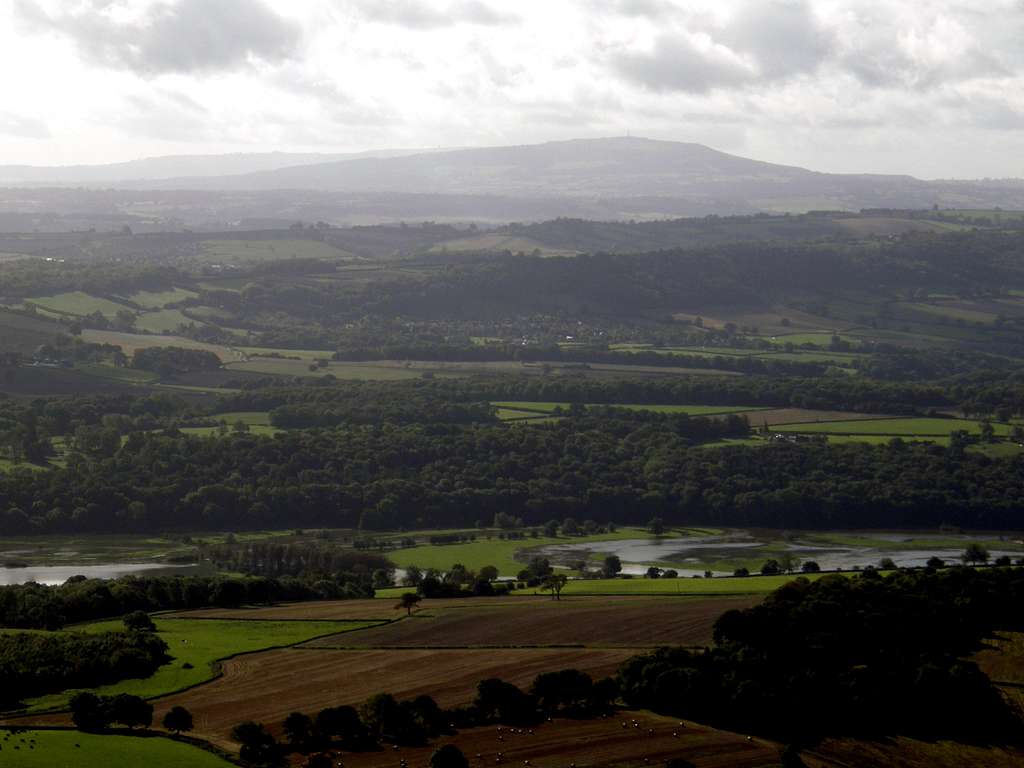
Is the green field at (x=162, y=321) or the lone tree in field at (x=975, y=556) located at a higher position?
the green field at (x=162, y=321)

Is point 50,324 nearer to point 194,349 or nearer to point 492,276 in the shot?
point 194,349

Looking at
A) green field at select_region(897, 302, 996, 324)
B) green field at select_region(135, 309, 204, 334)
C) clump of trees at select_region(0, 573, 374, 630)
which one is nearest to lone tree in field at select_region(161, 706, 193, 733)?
clump of trees at select_region(0, 573, 374, 630)

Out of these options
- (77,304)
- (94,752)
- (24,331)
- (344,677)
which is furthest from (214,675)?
(77,304)

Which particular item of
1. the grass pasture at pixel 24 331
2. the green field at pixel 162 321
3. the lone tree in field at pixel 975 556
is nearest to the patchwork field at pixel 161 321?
the green field at pixel 162 321

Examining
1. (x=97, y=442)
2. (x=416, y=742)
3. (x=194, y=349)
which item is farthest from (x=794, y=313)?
(x=416, y=742)

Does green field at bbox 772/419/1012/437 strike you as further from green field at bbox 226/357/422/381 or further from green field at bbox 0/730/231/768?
green field at bbox 0/730/231/768

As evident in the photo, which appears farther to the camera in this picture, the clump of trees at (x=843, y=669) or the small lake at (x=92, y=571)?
the small lake at (x=92, y=571)

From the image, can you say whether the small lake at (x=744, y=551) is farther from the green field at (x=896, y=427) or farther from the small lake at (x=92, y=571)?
the green field at (x=896, y=427)
